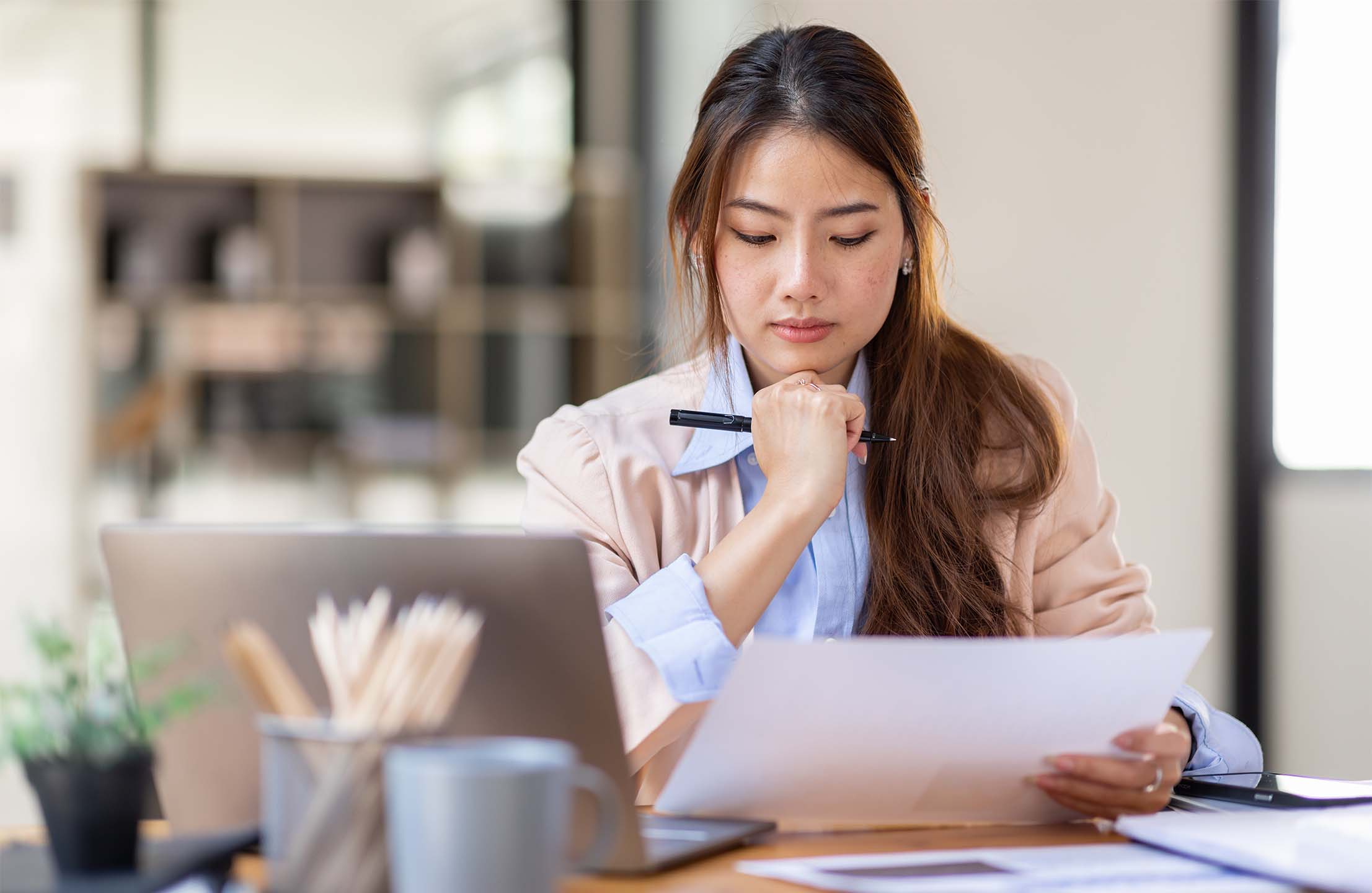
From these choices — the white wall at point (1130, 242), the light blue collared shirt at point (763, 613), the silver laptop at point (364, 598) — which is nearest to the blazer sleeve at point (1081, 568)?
the light blue collared shirt at point (763, 613)

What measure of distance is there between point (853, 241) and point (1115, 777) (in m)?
0.60

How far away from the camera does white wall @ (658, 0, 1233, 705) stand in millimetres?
2693

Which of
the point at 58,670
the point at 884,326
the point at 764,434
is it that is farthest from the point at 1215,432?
the point at 58,670

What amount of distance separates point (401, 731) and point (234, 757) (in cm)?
25

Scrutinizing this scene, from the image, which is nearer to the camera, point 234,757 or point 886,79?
point 234,757

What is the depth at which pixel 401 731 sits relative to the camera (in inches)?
25.1

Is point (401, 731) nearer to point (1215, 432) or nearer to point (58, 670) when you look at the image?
point (58, 670)

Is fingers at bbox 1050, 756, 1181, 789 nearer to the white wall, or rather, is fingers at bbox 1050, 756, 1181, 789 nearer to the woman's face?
the woman's face

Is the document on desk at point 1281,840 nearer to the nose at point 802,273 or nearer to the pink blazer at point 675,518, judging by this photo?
the pink blazer at point 675,518

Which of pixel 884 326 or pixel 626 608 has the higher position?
pixel 884 326

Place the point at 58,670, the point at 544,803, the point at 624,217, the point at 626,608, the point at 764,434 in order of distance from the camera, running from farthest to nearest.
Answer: the point at 624,217
the point at 764,434
the point at 626,608
the point at 58,670
the point at 544,803

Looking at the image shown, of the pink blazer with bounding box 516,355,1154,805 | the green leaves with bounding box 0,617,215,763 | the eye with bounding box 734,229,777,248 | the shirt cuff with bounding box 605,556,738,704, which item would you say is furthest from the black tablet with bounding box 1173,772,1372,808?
the green leaves with bounding box 0,617,215,763

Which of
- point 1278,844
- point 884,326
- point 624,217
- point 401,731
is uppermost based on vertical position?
point 624,217

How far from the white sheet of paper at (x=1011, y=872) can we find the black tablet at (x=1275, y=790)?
19cm
